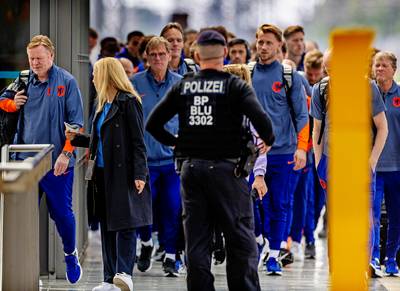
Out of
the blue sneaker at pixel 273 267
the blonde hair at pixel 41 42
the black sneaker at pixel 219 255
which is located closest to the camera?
the blonde hair at pixel 41 42

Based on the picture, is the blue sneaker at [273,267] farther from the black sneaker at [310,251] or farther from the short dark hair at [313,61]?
the short dark hair at [313,61]

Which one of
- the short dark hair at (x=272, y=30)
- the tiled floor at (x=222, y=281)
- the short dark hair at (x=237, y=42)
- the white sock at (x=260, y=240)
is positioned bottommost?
the tiled floor at (x=222, y=281)

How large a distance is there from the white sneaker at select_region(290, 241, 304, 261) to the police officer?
179 inches

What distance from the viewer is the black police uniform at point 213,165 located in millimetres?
8266

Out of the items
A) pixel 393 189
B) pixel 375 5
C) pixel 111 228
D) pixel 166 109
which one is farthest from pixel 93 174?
pixel 375 5

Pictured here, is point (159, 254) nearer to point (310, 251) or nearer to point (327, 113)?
point (310, 251)

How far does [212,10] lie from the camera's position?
105 feet

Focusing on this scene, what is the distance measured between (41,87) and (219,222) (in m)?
2.44

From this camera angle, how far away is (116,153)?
31.9 feet

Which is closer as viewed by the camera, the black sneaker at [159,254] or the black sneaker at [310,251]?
the black sneaker at [159,254]

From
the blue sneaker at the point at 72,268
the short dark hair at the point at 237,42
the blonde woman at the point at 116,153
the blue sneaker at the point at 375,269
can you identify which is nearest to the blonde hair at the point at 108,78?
the blonde woman at the point at 116,153

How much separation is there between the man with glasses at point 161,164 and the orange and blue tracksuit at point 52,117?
1315mm

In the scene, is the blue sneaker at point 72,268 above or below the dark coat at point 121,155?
below

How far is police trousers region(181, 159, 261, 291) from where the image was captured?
8.33m
